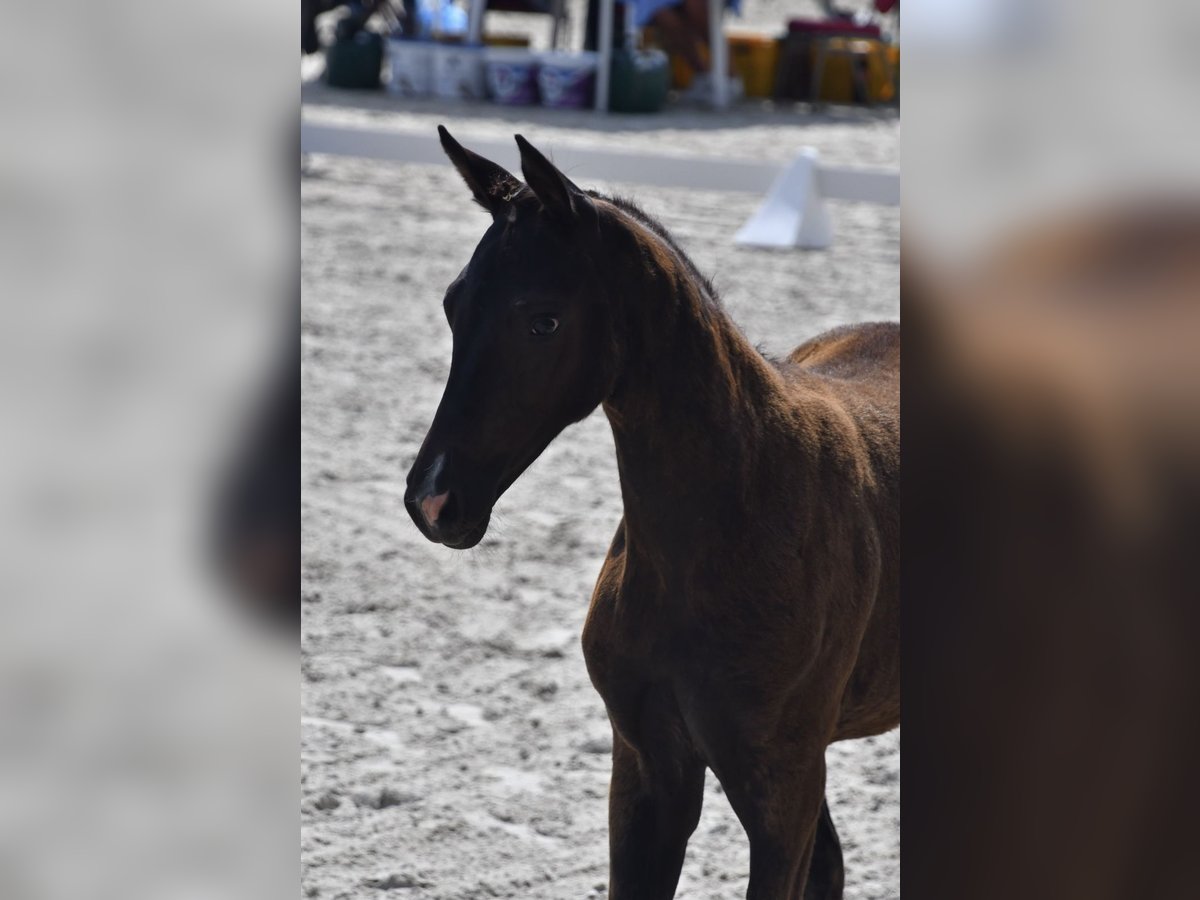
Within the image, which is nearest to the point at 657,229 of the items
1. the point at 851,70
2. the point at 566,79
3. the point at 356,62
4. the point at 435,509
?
the point at 435,509

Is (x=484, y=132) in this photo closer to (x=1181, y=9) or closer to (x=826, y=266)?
(x=826, y=266)

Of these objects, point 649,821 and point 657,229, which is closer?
point 657,229

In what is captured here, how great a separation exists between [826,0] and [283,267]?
18870 mm

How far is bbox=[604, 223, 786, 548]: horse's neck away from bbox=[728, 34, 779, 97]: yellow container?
15500mm

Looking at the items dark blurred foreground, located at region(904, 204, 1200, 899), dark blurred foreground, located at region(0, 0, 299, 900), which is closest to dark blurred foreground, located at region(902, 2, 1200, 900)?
dark blurred foreground, located at region(904, 204, 1200, 899)

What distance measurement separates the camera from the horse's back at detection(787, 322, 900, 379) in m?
2.67

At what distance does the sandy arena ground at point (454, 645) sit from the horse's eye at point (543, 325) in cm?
41

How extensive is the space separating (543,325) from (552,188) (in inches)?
6.2

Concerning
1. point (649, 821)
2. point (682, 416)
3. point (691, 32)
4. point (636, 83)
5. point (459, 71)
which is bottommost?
point (649, 821)

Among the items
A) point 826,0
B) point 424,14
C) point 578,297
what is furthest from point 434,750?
point 826,0

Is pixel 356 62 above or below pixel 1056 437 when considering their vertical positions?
above

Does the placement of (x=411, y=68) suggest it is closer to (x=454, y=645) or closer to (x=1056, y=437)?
(x=454, y=645)

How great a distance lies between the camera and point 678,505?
1.92 metres

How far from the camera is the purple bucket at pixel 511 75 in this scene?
1522 cm
